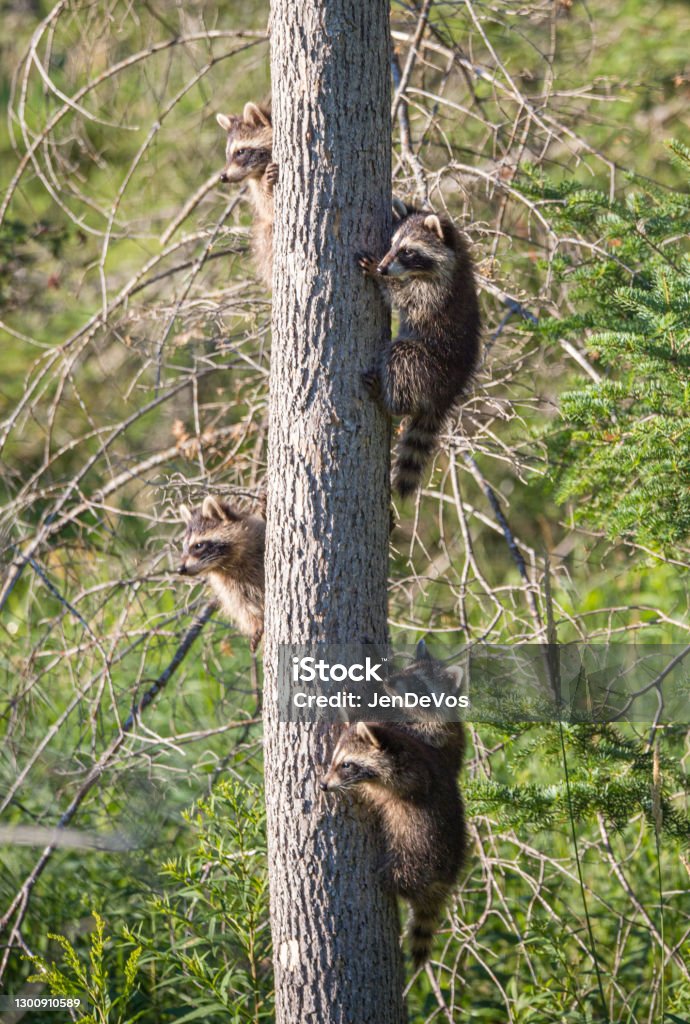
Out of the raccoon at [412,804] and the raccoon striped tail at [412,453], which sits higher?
the raccoon striped tail at [412,453]

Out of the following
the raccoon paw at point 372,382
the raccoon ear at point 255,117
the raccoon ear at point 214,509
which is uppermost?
the raccoon ear at point 255,117

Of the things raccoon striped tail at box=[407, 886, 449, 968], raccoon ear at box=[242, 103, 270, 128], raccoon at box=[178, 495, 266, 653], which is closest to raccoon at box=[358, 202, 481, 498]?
raccoon at box=[178, 495, 266, 653]

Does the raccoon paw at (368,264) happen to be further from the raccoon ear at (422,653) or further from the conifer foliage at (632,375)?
the raccoon ear at (422,653)

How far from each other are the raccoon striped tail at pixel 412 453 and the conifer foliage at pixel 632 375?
0.48m

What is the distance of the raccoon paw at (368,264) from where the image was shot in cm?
340

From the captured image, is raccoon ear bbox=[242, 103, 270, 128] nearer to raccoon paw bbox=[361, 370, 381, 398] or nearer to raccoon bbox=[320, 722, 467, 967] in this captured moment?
raccoon paw bbox=[361, 370, 381, 398]

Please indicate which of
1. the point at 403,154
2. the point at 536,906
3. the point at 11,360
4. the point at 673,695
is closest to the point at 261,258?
the point at 403,154

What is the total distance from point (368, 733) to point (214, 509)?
4.18 ft

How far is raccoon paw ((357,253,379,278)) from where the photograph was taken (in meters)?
3.40

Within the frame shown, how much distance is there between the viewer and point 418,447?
401 centimetres

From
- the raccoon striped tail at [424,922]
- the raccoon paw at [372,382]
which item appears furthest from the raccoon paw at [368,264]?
the raccoon striped tail at [424,922]

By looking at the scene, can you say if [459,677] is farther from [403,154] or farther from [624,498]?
[403,154]

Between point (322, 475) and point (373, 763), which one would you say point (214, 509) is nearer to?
point (322, 475)

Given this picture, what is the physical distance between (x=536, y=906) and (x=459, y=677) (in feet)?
5.72
